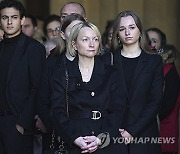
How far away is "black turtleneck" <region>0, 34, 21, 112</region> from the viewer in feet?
19.1

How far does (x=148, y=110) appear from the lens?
18.4 ft

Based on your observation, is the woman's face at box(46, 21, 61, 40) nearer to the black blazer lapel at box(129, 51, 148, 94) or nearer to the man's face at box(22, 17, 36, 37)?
the man's face at box(22, 17, 36, 37)

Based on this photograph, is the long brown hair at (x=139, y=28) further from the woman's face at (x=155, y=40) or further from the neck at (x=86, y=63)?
the woman's face at (x=155, y=40)

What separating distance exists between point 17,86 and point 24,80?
0.09 meters

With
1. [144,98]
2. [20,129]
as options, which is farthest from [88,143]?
[20,129]

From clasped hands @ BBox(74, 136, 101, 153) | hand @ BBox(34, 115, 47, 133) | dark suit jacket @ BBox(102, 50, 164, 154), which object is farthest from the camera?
hand @ BBox(34, 115, 47, 133)

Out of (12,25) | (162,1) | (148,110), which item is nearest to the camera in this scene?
(148,110)

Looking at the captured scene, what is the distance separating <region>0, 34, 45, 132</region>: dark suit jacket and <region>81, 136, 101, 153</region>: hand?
0.83m

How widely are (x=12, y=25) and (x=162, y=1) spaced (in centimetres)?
380

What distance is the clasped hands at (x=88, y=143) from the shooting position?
508 cm

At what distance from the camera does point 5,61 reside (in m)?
5.89

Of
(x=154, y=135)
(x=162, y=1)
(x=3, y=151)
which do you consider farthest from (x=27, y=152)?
(x=162, y=1)

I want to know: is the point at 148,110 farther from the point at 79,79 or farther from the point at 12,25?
the point at 12,25

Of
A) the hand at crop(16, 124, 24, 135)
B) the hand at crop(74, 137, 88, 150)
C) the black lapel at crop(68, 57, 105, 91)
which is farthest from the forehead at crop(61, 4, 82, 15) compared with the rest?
the hand at crop(74, 137, 88, 150)
